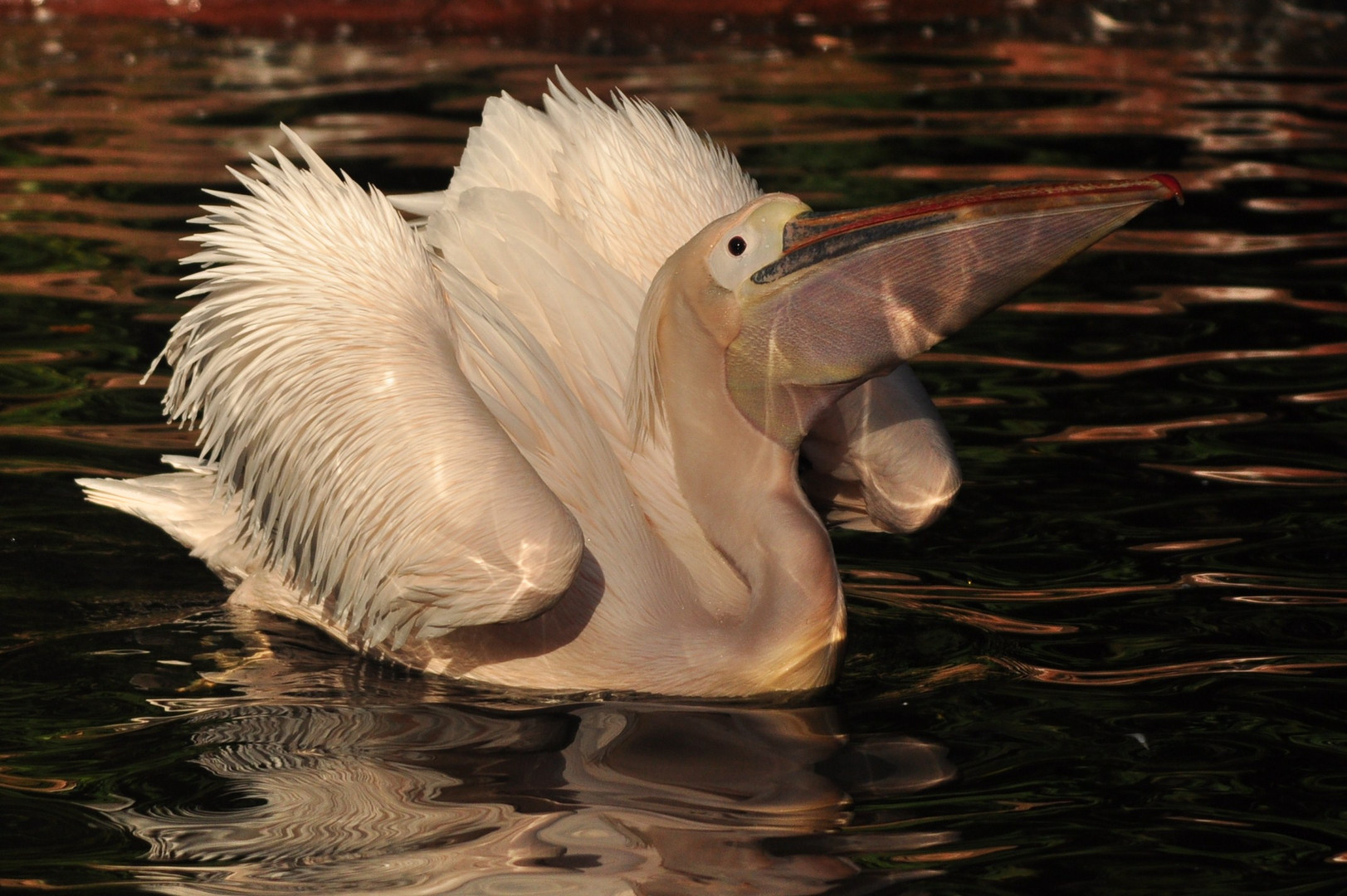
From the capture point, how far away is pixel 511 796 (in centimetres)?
332

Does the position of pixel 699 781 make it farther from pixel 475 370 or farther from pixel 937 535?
pixel 937 535

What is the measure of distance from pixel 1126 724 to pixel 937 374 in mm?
2425

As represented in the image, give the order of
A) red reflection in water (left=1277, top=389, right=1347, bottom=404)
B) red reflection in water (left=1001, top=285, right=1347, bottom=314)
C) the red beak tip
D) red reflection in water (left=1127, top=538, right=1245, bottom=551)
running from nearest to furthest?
1. the red beak tip
2. red reflection in water (left=1127, top=538, right=1245, bottom=551)
3. red reflection in water (left=1277, top=389, right=1347, bottom=404)
4. red reflection in water (left=1001, top=285, right=1347, bottom=314)

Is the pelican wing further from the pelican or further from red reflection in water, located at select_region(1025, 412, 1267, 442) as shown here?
red reflection in water, located at select_region(1025, 412, 1267, 442)

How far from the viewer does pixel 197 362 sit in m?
4.10

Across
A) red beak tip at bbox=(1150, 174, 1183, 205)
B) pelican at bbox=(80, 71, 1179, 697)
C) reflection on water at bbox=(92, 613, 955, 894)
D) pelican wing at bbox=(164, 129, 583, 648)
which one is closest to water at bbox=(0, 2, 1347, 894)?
reflection on water at bbox=(92, 613, 955, 894)

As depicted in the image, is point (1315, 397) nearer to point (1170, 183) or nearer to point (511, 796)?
point (1170, 183)

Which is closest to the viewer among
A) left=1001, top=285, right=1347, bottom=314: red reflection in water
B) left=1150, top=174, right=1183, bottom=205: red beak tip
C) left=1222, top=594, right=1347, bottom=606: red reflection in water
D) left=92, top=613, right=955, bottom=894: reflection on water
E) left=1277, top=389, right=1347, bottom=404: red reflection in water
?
left=92, top=613, right=955, bottom=894: reflection on water

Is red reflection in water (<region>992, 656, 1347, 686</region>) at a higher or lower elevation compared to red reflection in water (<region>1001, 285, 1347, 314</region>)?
lower

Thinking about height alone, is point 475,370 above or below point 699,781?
above

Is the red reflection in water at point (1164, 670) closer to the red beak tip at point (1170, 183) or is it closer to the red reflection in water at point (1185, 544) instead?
the red reflection in water at point (1185, 544)

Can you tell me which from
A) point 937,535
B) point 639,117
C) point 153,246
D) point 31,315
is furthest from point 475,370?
point 153,246

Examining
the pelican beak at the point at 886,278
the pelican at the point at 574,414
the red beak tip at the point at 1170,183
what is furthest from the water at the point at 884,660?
the red beak tip at the point at 1170,183

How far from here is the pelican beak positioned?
3355 millimetres
